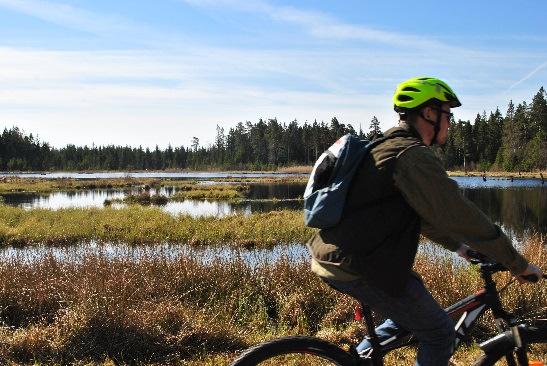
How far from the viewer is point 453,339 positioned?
288 centimetres

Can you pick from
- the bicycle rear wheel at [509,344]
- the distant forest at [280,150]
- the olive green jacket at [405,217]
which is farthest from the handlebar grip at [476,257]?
the distant forest at [280,150]

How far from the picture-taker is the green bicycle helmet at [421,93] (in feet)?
9.12

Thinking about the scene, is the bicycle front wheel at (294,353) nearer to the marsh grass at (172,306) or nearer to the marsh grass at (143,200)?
the marsh grass at (172,306)

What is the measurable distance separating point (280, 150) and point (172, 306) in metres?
128

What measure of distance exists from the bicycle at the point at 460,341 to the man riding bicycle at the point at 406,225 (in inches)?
8.2

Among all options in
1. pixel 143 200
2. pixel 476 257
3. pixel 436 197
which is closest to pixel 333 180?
pixel 436 197

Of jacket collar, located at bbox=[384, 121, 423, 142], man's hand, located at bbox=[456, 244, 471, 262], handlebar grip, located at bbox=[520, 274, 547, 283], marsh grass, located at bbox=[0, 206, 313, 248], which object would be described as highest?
jacket collar, located at bbox=[384, 121, 423, 142]

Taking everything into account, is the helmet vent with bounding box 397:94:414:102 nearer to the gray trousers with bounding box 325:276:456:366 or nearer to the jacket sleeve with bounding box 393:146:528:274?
the jacket sleeve with bounding box 393:146:528:274

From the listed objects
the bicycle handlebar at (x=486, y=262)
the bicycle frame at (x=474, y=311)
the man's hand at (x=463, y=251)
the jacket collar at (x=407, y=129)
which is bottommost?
the bicycle frame at (x=474, y=311)

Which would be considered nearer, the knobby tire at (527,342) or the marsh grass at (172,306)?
the knobby tire at (527,342)

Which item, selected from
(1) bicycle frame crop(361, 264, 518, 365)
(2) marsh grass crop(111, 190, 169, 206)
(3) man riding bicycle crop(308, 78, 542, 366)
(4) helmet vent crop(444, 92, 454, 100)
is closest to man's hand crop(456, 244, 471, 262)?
(1) bicycle frame crop(361, 264, 518, 365)

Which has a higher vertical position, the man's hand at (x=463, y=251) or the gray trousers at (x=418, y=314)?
the man's hand at (x=463, y=251)

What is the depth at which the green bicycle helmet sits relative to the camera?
2779 mm

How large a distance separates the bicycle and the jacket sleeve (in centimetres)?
50
